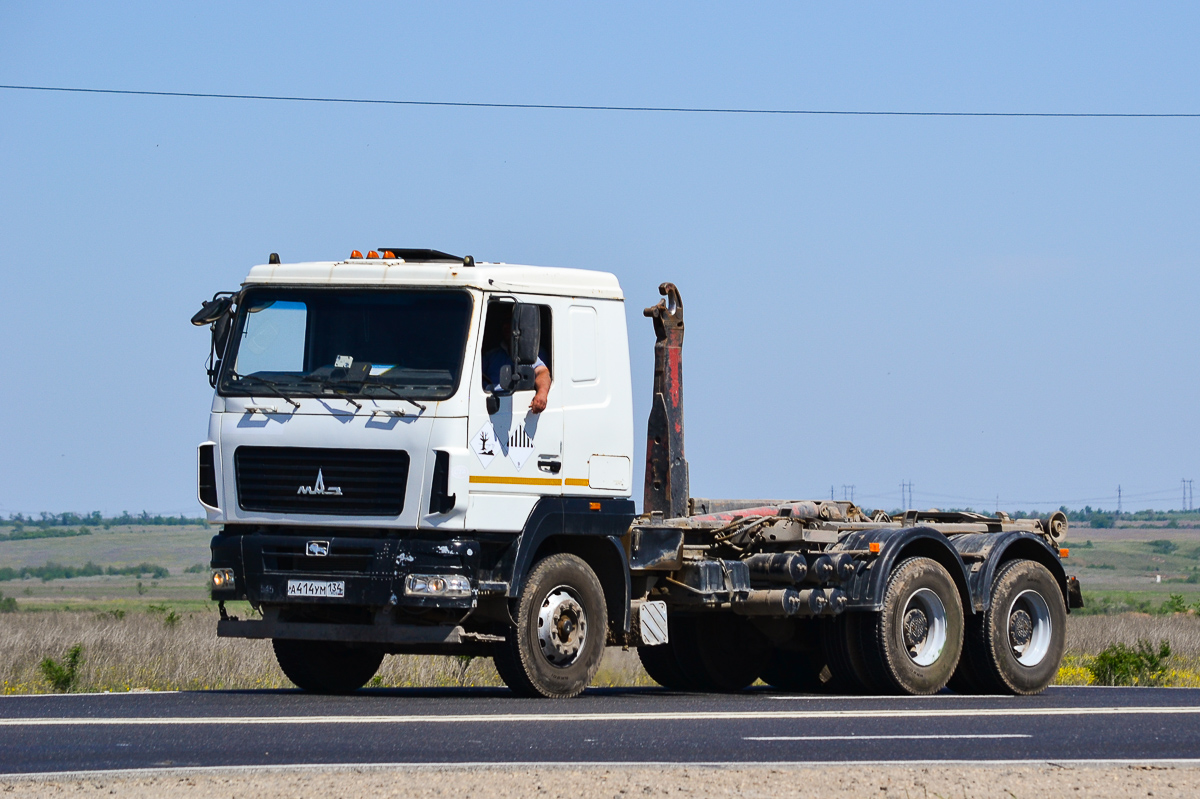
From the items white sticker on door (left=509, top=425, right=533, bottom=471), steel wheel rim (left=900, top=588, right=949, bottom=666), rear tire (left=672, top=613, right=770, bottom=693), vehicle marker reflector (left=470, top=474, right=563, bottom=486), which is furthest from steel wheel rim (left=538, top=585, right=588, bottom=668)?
steel wheel rim (left=900, top=588, right=949, bottom=666)

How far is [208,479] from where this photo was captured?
42.2ft

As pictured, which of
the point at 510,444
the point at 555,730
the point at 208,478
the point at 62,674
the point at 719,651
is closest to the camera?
the point at 555,730

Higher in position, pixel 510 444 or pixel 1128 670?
pixel 510 444

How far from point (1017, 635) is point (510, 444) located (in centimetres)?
561

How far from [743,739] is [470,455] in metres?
3.21

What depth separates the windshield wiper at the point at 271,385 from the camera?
41.4ft

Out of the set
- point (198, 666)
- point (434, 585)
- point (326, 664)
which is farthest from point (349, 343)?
point (198, 666)

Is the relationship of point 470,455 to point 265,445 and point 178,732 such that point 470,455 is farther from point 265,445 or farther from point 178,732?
point 178,732

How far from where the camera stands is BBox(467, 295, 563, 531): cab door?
1246 centimetres

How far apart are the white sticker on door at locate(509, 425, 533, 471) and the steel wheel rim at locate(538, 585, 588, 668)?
1.03 m

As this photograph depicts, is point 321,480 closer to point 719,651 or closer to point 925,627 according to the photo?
point 719,651

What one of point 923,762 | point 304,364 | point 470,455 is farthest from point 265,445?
point 923,762

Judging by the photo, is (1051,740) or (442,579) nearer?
(1051,740)

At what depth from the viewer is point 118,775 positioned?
8.41m
